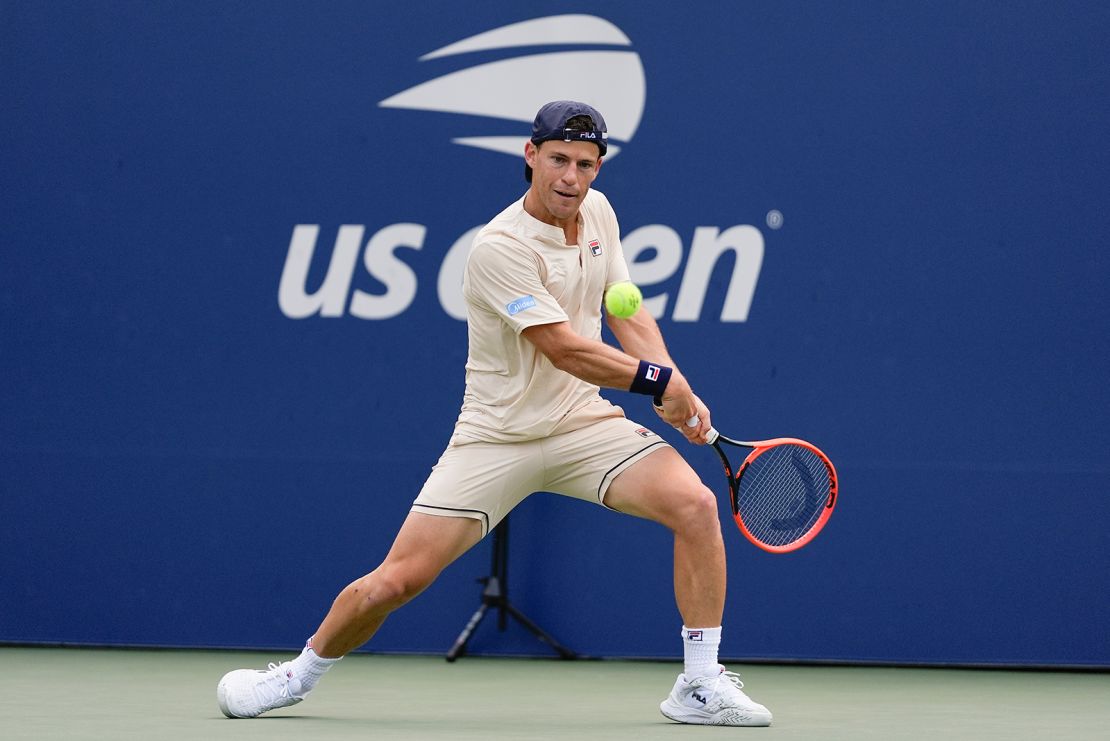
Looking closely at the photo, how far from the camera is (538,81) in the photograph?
242 inches

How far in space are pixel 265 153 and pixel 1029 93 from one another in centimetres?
286

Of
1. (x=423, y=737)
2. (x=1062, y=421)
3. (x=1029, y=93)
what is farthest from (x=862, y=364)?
(x=423, y=737)

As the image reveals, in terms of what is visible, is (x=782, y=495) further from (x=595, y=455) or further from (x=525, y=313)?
(x=525, y=313)

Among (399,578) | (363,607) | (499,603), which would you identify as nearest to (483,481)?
(399,578)

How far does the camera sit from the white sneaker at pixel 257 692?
14.1 feet

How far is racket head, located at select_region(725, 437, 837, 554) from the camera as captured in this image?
4469 mm

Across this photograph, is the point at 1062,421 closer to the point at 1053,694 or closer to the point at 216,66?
the point at 1053,694

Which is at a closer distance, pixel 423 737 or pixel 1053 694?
pixel 423 737

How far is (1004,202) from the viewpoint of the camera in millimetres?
5984

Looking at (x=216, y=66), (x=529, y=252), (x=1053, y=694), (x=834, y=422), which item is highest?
(x=216, y=66)

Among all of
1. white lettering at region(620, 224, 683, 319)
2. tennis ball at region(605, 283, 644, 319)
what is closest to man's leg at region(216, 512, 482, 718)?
tennis ball at region(605, 283, 644, 319)

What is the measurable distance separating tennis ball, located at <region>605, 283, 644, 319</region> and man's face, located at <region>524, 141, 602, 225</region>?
235 mm

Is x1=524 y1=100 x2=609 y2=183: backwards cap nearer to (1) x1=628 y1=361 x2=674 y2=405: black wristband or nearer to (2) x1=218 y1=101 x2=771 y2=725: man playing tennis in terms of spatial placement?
(2) x1=218 y1=101 x2=771 y2=725: man playing tennis

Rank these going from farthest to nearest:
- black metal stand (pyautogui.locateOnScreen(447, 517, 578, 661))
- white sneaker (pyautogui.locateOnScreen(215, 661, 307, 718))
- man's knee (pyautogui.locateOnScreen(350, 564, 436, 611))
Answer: black metal stand (pyautogui.locateOnScreen(447, 517, 578, 661))
white sneaker (pyautogui.locateOnScreen(215, 661, 307, 718))
man's knee (pyautogui.locateOnScreen(350, 564, 436, 611))
